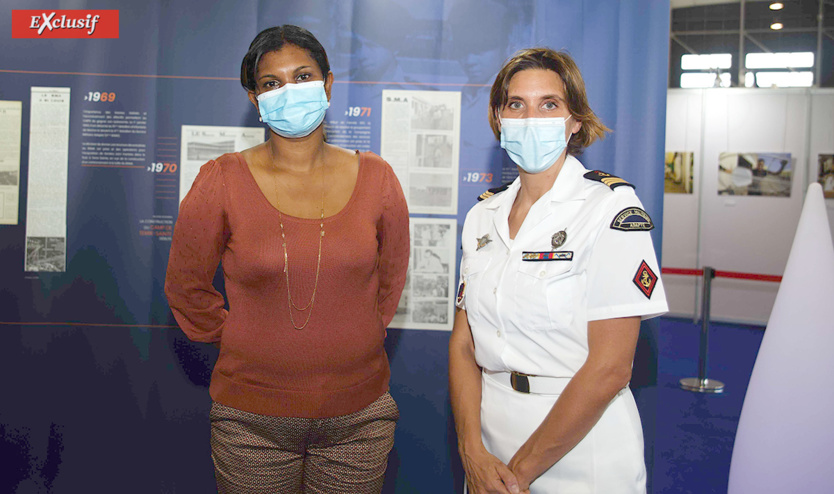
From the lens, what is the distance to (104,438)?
Answer: 3314 mm

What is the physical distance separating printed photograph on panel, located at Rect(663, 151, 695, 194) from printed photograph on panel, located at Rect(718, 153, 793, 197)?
1.20 ft

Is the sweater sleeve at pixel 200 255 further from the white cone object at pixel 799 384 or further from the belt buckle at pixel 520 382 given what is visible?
the white cone object at pixel 799 384

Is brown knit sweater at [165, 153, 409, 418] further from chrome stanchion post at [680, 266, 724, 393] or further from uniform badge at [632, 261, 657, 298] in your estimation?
chrome stanchion post at [680, 266, 724, 393]

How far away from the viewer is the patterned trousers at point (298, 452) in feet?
6.29

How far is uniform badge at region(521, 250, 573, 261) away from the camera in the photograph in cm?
168

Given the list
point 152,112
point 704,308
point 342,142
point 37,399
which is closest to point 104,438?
point 37,399

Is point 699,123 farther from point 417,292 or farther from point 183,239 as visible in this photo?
point 183,239

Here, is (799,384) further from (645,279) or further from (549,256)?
(549,256)

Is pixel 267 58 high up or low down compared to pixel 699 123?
down

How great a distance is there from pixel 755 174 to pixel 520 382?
7774 millimetres

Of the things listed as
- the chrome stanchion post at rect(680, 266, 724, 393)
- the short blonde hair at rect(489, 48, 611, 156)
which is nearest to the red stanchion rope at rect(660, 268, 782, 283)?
the chrome stanchion post at rect(680, 266, 724, 393)

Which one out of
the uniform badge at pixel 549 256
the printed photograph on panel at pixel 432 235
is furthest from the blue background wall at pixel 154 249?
the uniform badge at pixel 549 256

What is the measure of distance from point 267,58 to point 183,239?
2.08ft

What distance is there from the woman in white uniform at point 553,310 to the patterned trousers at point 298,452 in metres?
0.31
